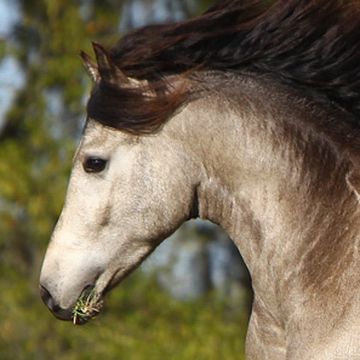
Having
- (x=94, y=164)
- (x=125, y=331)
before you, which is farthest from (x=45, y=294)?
(x=125, y=331)

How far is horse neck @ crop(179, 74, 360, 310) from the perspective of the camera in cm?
443

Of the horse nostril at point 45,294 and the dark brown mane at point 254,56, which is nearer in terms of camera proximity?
the dark brown mane at point 254,56

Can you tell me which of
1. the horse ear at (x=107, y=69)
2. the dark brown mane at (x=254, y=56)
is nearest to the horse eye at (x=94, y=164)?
the dark brown mane at (x=254, y=56)

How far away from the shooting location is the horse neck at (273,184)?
4.43m

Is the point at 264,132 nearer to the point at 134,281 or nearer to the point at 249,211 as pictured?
the point at 249,211

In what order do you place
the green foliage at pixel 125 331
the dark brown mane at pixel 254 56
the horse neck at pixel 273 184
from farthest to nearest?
the green foliage at pixel 125 331
the dark brown mane at pixel 254 56
the horse neck at pixel 273 184

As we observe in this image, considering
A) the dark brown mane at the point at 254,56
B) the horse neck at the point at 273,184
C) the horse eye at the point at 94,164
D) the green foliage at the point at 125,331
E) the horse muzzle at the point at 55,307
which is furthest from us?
the green foliage at the point at 125,331

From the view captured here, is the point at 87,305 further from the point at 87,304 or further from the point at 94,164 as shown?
the point at 94,164

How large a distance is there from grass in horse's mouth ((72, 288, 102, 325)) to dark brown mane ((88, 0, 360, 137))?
0.61 meters

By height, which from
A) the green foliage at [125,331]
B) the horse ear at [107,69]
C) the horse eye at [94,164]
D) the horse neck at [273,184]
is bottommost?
the green foliage at [125,331]

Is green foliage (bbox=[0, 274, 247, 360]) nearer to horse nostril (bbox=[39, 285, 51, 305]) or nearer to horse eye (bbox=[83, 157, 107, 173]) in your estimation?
horse nostril (bbox=[39, 285, 51, 305])

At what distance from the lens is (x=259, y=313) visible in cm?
461

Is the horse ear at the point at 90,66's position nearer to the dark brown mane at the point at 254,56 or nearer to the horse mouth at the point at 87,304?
the dark brown mane at the point at 254,56

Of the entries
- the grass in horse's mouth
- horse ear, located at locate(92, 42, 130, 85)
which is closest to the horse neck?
horse ear, located at locate(92, 42, 130, 85)
